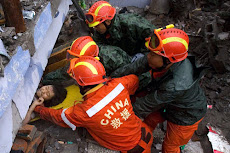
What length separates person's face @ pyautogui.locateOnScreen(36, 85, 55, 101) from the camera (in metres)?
3.31

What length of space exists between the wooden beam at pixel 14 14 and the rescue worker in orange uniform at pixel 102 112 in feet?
2.91

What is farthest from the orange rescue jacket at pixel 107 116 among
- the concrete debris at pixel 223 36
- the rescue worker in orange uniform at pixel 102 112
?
the concrete debris at pixel 223 36

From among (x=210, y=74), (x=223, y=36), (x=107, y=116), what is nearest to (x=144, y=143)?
(x=107, y=116)

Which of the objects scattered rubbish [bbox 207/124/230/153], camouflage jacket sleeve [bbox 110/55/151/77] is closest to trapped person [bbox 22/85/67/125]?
camouflage jacket sleeve [bbox 110/55/151/77]

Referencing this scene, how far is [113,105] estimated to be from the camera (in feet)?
8.56

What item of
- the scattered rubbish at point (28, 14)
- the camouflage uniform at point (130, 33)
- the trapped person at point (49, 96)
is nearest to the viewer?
the scattered rubbish at point (28, 14)

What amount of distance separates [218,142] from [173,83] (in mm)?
2014

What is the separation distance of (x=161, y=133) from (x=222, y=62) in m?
2.41

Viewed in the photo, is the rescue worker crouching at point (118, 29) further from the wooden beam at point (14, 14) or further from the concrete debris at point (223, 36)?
the concrete debris at point (223, 36)

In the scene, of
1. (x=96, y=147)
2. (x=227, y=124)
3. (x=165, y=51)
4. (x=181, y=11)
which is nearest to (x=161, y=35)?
(x=165, y=51)

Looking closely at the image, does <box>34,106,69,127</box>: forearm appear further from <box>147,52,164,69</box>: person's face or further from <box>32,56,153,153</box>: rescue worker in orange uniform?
<box>147,52,164,69</box>: person's face

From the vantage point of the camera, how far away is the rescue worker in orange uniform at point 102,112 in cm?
257

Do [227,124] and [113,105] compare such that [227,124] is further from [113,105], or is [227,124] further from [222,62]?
[113,105]

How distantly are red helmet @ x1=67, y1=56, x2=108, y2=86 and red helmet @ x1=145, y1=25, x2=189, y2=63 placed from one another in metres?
0.79
